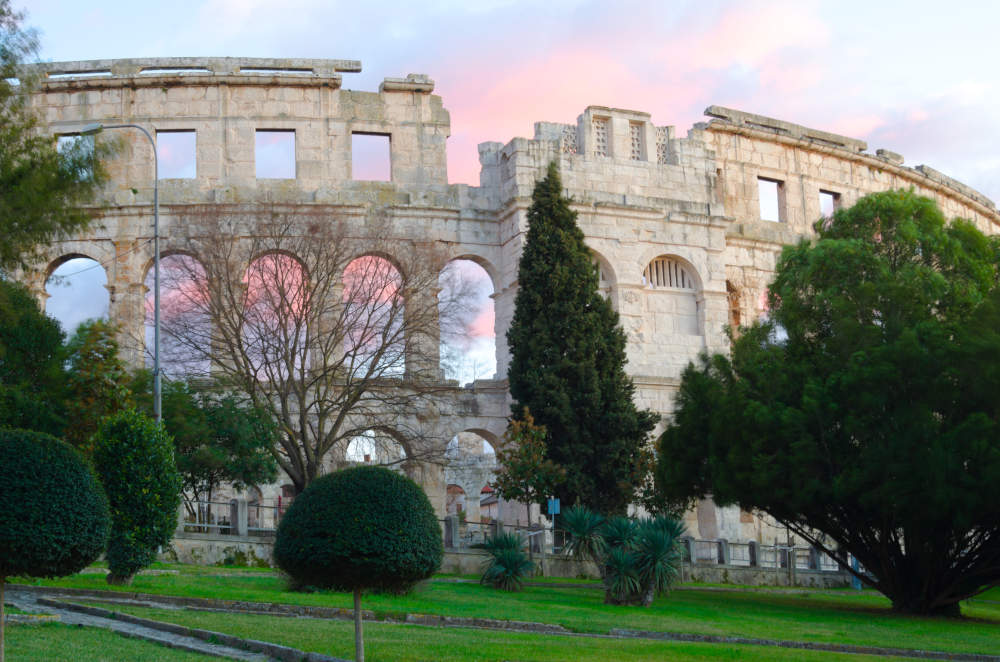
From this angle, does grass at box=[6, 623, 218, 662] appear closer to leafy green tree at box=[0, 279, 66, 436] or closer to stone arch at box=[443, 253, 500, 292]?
leafy green tree at box=[0, 279, 66, 436]

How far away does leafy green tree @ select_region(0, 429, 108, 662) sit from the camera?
11078 millimetres

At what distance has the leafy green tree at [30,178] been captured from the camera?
64.0 feet

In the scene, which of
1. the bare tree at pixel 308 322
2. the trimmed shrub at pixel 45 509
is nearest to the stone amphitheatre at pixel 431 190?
the bare tree at pixel 308 322

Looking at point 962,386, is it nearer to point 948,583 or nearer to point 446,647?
point 948,583

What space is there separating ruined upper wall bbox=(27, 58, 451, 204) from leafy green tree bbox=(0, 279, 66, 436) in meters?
6.69

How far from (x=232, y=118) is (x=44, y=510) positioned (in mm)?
27967

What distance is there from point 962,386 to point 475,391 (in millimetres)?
16888

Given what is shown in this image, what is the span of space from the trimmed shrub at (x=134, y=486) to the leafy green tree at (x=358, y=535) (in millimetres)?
10003

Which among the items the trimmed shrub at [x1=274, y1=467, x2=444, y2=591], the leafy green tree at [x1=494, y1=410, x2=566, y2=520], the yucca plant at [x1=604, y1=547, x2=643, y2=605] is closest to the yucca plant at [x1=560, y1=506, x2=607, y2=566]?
the yucca plant at [x1=604, y1=547, x2=643, y2=605]

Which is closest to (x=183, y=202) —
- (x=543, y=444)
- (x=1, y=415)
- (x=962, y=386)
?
(x=1, y=415)

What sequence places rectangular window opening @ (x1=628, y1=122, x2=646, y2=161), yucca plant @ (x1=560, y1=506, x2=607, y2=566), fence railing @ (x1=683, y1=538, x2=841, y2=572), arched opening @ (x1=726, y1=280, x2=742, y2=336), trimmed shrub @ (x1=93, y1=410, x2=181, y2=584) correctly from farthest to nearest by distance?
arched opening @ (x1=726, y1=280, x2=742, y2=336)
rectangular window opening @ (x1=628, y1=122, x2=646, y2=161)
fence railing @ (x1=683, y1=538, x2=841, y2=572)
yucca plant @ (x1=560, y1=506, x2=607, y2=566)
trimmed shrub @ (x1=93, y1=410, x2=181, y2=584)

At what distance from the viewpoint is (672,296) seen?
40469 millimetres

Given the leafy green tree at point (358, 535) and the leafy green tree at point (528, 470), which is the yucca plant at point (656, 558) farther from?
the leafy green tree at point (358, 535)

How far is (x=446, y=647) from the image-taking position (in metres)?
14.1
